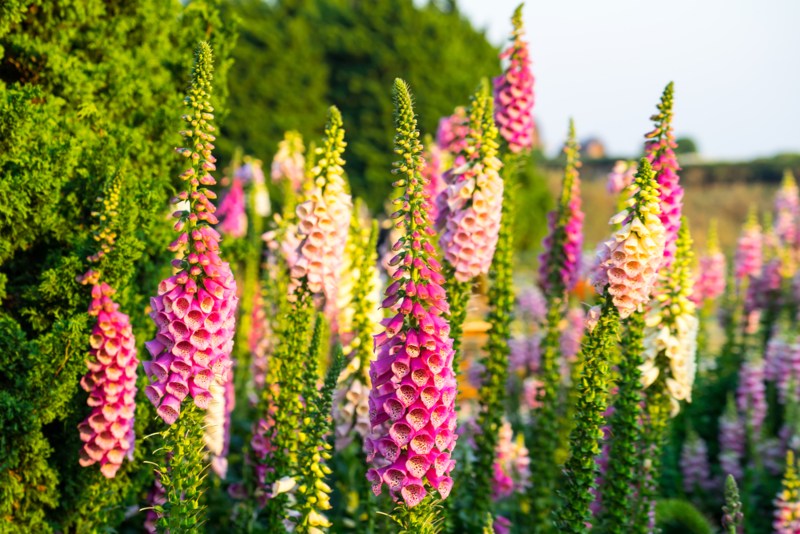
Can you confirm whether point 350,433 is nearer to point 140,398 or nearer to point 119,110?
→ point 140,398

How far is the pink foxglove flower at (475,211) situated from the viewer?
471 cm

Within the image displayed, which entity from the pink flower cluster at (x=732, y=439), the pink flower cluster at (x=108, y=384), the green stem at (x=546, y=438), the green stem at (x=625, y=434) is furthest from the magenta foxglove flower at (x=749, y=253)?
the pink flower cluster at (x=108, y=384)

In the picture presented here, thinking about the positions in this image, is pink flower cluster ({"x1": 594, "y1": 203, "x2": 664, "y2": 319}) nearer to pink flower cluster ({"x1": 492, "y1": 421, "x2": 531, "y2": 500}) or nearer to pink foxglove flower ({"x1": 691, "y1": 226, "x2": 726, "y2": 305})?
pink flower cluster ({"x1": 492, "y1": 421, "x2": 531, "y2": 500})

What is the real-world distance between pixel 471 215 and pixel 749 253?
232 inches

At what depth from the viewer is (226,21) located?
5898 millimetres

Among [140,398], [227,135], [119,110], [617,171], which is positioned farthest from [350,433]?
[227,135]

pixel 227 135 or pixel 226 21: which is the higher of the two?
pixel 227 135

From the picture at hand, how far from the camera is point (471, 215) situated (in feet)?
15.4

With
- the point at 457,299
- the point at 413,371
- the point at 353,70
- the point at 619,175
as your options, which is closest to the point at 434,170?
the point at 619,175

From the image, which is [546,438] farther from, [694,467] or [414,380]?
[414,380]

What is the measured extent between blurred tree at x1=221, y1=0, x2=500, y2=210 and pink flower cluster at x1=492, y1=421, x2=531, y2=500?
52.8 feet

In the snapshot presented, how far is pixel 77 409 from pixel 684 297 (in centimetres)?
372

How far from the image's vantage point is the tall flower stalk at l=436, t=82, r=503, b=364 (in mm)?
4715

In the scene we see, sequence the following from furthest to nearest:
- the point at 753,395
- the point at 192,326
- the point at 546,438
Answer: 1. the point at 753,395
2. the point at 546,438
3. the point at 192,326
